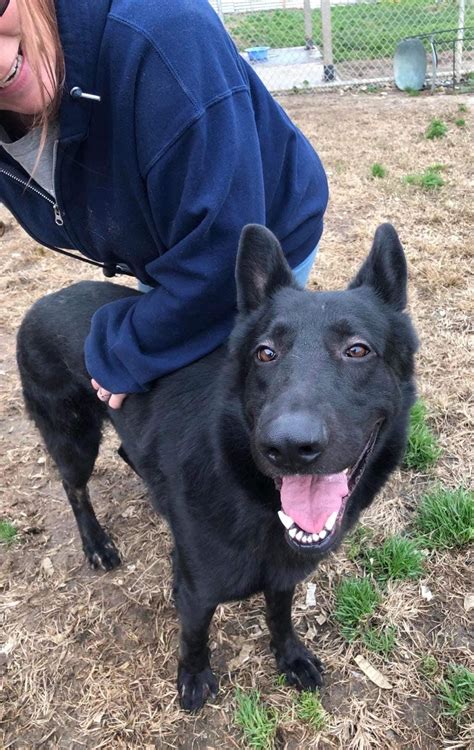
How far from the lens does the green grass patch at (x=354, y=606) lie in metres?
→ 2.37

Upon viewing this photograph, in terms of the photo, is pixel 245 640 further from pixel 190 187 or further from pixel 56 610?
pixel 190 187

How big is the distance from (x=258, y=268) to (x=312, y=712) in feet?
5.11

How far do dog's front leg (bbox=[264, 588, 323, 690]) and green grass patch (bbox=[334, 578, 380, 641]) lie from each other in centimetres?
19

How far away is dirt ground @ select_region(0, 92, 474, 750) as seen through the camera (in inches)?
83.4

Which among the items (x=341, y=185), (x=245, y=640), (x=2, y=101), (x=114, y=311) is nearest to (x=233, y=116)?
(x=2, y=101)

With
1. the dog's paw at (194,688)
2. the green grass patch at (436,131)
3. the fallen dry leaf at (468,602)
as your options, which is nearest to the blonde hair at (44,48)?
the dog's paw at (194,688)

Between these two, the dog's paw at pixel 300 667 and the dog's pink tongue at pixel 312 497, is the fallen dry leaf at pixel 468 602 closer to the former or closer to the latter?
the dog's paw at pixel 300 667

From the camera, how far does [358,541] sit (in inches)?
104

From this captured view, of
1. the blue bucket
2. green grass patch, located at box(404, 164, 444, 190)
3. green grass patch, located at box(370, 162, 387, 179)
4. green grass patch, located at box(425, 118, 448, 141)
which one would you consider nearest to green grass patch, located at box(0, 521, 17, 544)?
green grass patch, located at box(404, 164, 444, 190)

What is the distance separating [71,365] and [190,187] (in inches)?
40.1

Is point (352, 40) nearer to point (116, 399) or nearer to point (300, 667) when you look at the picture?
point (116, 399)

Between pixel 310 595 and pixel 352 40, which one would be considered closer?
pixel 310 595

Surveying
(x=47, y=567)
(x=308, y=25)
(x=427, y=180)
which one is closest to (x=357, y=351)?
(x=47, y=567)

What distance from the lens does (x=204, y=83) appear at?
1645 millimetres
